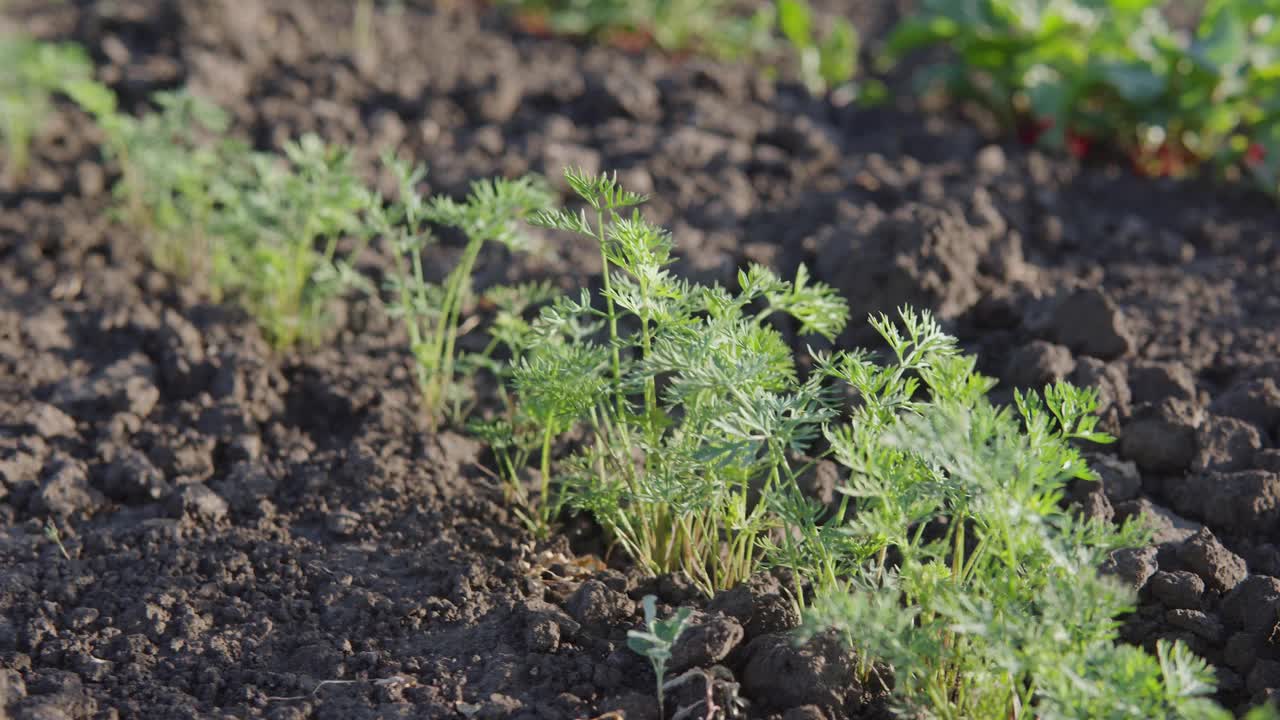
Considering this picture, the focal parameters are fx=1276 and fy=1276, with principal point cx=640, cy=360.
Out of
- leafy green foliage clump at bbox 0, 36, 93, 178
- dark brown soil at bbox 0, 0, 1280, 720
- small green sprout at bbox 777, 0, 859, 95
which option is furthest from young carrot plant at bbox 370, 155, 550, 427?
small green sprout at bbox 777, 0, 859, 95

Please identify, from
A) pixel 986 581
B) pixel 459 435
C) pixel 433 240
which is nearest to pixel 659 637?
pixel 986 581

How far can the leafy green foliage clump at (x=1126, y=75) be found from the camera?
16.0 feet

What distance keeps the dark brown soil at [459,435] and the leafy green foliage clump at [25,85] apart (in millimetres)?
140

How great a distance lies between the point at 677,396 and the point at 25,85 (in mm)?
3783

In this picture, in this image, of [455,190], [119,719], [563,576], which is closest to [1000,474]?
[563,576]

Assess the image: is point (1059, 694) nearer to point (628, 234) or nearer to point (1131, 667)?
point (1131, 667)

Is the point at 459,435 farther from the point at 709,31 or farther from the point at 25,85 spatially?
the point at 709,31

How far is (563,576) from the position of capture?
9.80 ft

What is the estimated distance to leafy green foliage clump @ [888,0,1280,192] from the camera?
487 centimetres

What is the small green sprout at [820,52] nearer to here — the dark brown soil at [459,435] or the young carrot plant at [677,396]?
the dark brown soil at [459,435]

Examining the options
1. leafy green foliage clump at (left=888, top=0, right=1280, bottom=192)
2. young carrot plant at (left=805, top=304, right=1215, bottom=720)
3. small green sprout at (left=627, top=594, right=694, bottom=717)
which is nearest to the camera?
young carrot plant at (left=805, top=304, right=1215, bottom=720)

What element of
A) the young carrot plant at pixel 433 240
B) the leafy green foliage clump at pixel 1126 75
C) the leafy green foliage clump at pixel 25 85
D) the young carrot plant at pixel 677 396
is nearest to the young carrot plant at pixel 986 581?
the young carrot plant at pixel 677 396

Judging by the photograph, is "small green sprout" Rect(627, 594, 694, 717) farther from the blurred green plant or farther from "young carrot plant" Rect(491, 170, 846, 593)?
the blurred green plant

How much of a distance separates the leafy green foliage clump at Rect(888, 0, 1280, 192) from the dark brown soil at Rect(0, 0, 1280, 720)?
21cm
